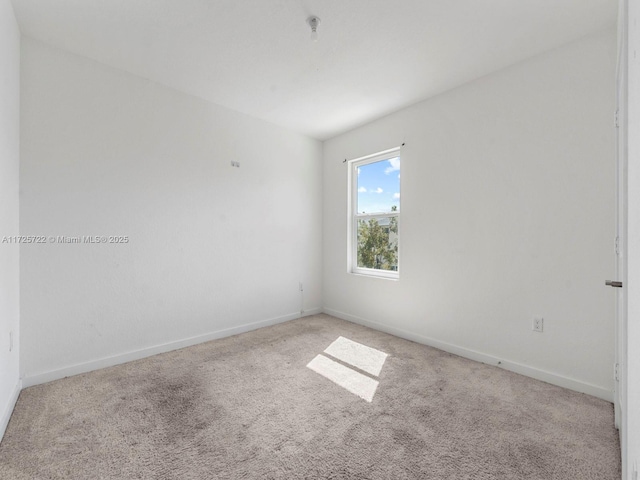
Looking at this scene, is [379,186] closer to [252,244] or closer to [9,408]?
[252,244]

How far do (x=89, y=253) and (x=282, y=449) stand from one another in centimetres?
217

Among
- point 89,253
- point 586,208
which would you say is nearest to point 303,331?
point 89,253

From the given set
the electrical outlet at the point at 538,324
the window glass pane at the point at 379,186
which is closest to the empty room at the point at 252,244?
the electrical outlet at the point at 538,324

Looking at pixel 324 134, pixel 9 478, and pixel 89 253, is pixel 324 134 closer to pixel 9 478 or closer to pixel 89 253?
pixel 89 253

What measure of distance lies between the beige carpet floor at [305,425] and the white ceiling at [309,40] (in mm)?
2537

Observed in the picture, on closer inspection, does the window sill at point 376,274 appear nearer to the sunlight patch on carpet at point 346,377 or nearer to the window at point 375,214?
the window at point 375,214

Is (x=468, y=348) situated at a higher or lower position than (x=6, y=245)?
lower

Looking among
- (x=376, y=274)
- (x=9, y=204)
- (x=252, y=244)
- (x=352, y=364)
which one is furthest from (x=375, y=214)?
(x=9, y=204)

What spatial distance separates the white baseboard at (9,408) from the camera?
1.67 metres

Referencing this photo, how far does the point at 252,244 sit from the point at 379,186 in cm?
171

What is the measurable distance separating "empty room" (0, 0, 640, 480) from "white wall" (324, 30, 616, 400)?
2 centimetres

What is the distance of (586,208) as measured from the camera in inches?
83.6

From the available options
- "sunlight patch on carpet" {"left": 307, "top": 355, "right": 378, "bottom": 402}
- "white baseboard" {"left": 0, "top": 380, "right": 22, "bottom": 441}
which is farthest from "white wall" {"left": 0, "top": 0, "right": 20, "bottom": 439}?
"sunlight patch on carpet" {"left": 307, "top": 355, "right": 378, "bottom": 402}
